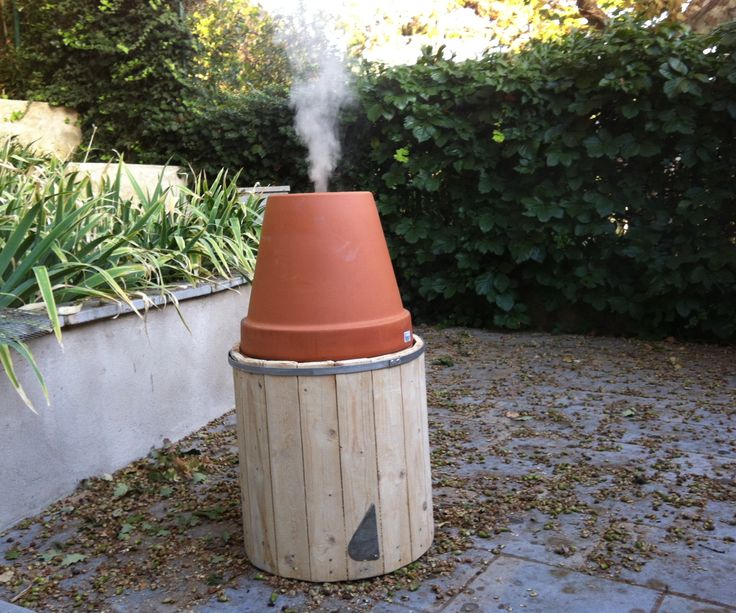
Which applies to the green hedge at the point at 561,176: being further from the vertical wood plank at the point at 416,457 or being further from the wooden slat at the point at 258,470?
the wooden slat at the point at 258,470

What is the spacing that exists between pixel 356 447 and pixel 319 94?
187 inches

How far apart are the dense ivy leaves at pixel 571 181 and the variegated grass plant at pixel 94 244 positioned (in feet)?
5.76

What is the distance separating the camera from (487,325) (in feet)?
21.7

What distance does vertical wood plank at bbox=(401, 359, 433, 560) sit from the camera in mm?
2574

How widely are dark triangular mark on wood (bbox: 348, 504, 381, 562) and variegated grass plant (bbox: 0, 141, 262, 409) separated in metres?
1.28

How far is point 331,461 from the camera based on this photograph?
2.45 meters

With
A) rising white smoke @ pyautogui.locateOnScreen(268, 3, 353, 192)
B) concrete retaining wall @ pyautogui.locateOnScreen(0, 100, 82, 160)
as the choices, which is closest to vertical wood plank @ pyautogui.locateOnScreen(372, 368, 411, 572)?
rising white smoke @ pyautogui.locateOnScreen(268, 3, 353, 192)

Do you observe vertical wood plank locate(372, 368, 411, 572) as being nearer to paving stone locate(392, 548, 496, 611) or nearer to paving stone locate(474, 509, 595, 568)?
paving stone locate(392, 548, 496, 611)

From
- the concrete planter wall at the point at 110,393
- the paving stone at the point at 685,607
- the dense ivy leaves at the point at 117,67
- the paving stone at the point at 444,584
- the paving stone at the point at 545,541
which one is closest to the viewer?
the paving stone at the point at 685,607

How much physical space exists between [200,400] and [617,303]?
3.33m

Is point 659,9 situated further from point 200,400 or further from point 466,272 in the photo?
point 200,400

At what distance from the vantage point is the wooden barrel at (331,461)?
244 centimetres

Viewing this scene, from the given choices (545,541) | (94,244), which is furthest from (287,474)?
(94,244)

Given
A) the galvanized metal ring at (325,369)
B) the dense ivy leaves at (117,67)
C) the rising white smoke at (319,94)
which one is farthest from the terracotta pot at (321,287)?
the dense ivy leaves at (117,67)
